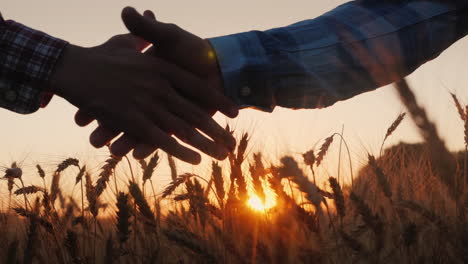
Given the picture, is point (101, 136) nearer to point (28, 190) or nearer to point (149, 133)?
point (149, 133)

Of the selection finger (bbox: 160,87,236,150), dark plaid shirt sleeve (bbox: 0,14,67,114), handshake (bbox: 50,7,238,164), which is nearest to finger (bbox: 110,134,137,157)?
handshake (bbox: 50,7,238,164)

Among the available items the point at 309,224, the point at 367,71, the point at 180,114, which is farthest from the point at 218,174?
the point at 367,71

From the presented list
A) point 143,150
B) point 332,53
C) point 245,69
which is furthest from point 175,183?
point 332,53

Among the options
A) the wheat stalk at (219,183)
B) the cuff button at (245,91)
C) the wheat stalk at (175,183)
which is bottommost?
the wheat stalk at (219,183)

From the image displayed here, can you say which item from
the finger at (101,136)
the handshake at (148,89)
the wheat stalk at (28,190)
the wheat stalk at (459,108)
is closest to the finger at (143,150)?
the handshake at (148,89)

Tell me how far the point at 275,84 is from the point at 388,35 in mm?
598

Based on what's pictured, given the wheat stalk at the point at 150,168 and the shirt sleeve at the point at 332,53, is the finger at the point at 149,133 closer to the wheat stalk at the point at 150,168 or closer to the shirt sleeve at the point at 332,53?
the shirt sleeve at the point at 332,53

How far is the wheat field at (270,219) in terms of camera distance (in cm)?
136

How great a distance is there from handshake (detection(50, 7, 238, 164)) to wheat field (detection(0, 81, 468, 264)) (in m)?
0.19

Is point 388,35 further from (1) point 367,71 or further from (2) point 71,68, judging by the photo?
(2) point 71,68

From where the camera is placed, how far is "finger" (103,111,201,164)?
1956mm

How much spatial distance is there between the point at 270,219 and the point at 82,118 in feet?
3.63

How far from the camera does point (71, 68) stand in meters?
1.85

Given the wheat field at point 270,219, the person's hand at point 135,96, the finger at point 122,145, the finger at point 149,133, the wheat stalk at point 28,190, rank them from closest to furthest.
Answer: the wheat field at point 270,219 < the person's hand at point 135,96 < the finger at point 149,133 < the finger at point 122,145 < the wheat stalk at point 28,190
